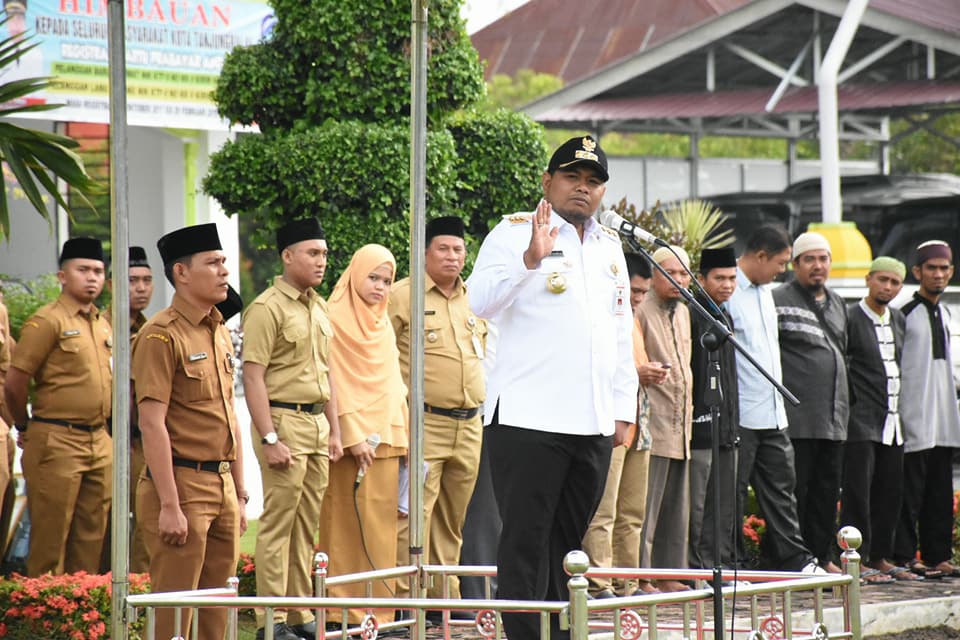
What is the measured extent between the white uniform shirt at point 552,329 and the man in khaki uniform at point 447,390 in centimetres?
216

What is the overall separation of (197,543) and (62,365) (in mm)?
2524

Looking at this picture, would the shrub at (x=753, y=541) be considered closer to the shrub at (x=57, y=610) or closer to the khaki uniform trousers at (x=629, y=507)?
the khaki uniform trousers at (x=629, y=507)

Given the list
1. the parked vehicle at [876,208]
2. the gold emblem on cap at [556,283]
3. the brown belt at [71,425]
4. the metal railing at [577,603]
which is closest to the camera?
the metal railing at [577,603]

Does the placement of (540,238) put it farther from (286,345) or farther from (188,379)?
(286,345)

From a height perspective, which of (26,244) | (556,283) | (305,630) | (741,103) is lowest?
(305,630)

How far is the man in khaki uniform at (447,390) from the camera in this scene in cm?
771

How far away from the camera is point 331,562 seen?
25.0 feet

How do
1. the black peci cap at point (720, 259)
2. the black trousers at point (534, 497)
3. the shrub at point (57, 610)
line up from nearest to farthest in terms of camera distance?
1. the black trousers at point (534, 497)
2. the shrub at point (57, 610)
3. the black peci cap at point (720, 259)

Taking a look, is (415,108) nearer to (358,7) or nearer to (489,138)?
(358,7)

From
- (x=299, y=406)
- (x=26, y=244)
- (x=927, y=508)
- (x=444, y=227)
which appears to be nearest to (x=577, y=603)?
(x=299, y=406)

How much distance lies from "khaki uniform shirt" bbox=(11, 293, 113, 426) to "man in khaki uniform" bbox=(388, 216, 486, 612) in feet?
5.64

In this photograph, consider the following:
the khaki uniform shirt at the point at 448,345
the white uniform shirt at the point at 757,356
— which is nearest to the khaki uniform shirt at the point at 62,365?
the khaki uniform shirt at the point at 448,345

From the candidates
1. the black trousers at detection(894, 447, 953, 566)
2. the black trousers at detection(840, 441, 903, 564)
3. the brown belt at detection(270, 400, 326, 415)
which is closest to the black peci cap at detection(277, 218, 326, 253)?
the brown belt at detection(270, 400, 326, 415)

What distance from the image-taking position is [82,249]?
25.9 feet
